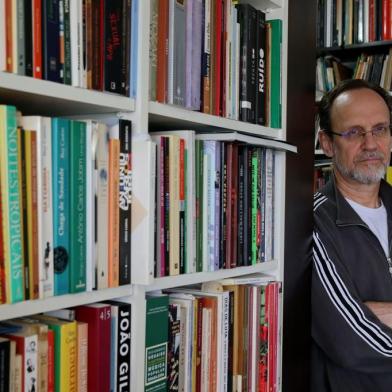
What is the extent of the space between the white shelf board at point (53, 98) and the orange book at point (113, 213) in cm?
7

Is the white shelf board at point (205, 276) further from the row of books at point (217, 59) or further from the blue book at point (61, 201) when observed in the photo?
the row of books at point (217, 59)

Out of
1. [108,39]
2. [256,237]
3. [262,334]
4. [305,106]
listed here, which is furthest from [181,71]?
[262,334]

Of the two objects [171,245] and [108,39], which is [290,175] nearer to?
[171,245]

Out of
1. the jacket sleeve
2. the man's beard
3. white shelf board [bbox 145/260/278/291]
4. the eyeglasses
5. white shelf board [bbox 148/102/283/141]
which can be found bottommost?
the jacket sleeve

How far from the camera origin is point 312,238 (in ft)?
5.23

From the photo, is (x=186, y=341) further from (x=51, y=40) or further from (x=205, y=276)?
(x=51, y=40)

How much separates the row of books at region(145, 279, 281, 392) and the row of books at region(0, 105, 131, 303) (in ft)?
0.58

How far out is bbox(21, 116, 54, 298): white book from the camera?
0.82 meters

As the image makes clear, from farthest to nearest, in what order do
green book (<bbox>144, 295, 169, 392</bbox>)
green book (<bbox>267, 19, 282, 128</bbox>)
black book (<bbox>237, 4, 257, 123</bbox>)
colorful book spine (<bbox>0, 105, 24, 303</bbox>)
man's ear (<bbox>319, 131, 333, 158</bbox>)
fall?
man's ear (<bbox>319, 131, 333, 158</bbox>) < green book (<bbox>267, 19, 282, 128</bbox>) < black book (<bbox>237, 4, 257, 123</bbox>) < green book (<bbox>144, 295, 169, 392</bbox>) < colorful book spine (<bbox>0, 105, 24, 303</bbox>)

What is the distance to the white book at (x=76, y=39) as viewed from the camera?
2.86 feet

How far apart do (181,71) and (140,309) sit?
478mm

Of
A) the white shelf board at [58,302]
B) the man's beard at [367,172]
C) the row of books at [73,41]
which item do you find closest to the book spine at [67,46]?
the row of books at [73,41]

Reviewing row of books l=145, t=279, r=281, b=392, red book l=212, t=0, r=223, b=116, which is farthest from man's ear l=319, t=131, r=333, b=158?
red book l=212, t=0, r=223, b=116

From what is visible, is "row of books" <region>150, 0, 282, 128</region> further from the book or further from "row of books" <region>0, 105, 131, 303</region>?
the book
